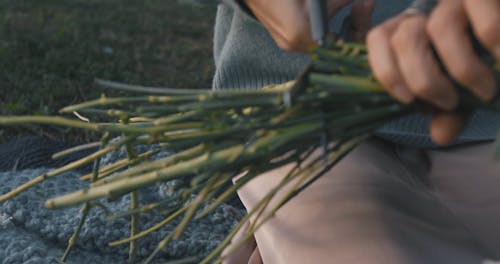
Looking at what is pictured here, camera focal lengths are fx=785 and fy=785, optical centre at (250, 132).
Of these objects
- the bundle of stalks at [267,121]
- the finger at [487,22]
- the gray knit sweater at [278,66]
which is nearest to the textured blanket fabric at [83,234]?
the gray knit sweater at [278,66]

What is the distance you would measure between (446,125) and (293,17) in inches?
10.3

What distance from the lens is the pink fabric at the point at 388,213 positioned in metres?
1.03

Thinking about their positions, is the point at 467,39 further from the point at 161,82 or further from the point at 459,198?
the point at 161,82

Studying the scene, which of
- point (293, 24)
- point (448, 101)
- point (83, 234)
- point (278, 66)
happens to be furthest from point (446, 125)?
point (83, 234)

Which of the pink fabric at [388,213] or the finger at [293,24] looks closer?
the finger at [293,24]

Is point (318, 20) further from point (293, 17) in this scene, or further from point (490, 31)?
point (490, 31)

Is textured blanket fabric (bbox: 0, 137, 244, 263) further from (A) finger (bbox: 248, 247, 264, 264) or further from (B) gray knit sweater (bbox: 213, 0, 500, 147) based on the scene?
(B) gray knit sweater (bbox: 213, 0, 500, 147)

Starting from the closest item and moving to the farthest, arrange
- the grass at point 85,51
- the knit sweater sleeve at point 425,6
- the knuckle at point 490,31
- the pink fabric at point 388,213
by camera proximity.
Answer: the knuckle at point 490,31 < the knit sweater sleeve at point 425,6 < the pink fabric at point 388,213 < the grass at point 85,51

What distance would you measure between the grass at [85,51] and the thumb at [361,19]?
126 cm

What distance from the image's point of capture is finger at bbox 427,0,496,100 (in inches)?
26.8

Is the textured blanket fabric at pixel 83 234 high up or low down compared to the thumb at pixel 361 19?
down

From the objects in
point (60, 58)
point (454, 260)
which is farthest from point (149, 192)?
point (60, 58)

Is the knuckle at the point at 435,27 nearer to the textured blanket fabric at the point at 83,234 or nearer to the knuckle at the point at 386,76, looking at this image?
the knuckle at the point at 386,76

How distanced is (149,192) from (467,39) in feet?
3.70
